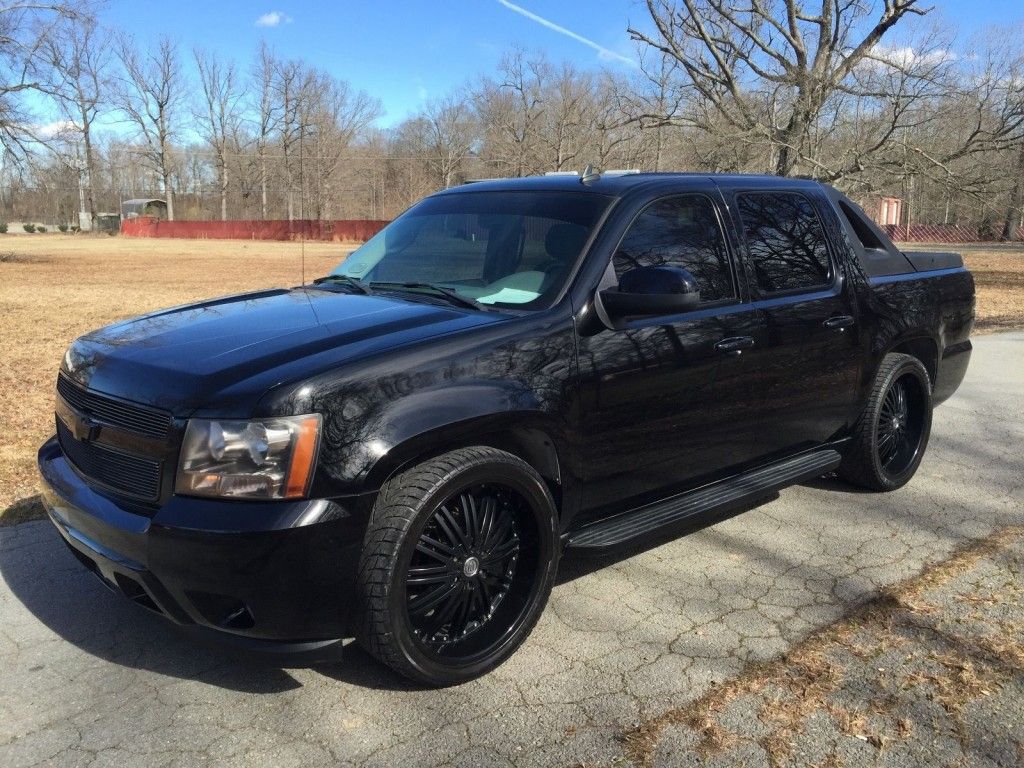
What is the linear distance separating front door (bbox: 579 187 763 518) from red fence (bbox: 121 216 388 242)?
162 feet

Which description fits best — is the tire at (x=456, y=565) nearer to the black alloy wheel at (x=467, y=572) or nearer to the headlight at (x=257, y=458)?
the black alloy wheel at (x=467, y=572)

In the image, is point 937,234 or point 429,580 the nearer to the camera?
point 429,580

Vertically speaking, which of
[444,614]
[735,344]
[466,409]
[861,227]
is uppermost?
[861,227]

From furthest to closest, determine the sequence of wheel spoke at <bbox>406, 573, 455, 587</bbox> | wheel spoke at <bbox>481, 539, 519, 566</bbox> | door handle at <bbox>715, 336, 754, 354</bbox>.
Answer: door handle at <bbox>715, 336, 754, 354</bbox>
wheel spoke at <bbox>481, 539, 519, 566</bbox>
wheel spoke at <bbox>406, 573, 455, 587</bbox>

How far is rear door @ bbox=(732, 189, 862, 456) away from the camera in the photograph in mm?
4086

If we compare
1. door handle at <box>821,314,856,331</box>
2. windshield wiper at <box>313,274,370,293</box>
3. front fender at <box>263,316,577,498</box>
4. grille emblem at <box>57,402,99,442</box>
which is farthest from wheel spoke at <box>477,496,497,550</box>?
door handle at <box>821,314,856,331</box>

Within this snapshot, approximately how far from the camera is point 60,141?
32719mm

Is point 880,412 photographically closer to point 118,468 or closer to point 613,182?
point 613,182

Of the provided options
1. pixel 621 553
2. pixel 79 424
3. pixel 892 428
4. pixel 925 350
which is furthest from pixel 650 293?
pixel 925 350

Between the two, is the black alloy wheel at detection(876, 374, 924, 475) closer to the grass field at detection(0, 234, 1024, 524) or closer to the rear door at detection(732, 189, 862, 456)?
the rear door at detection(732, 189, 862, 456)

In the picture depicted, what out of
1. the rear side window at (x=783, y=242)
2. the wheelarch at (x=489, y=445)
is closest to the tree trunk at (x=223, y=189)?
the rear side window at (x=783, y=242)

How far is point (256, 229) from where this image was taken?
67.6 meters

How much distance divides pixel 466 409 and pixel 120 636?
68.0 inches

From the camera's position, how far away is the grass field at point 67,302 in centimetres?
594
